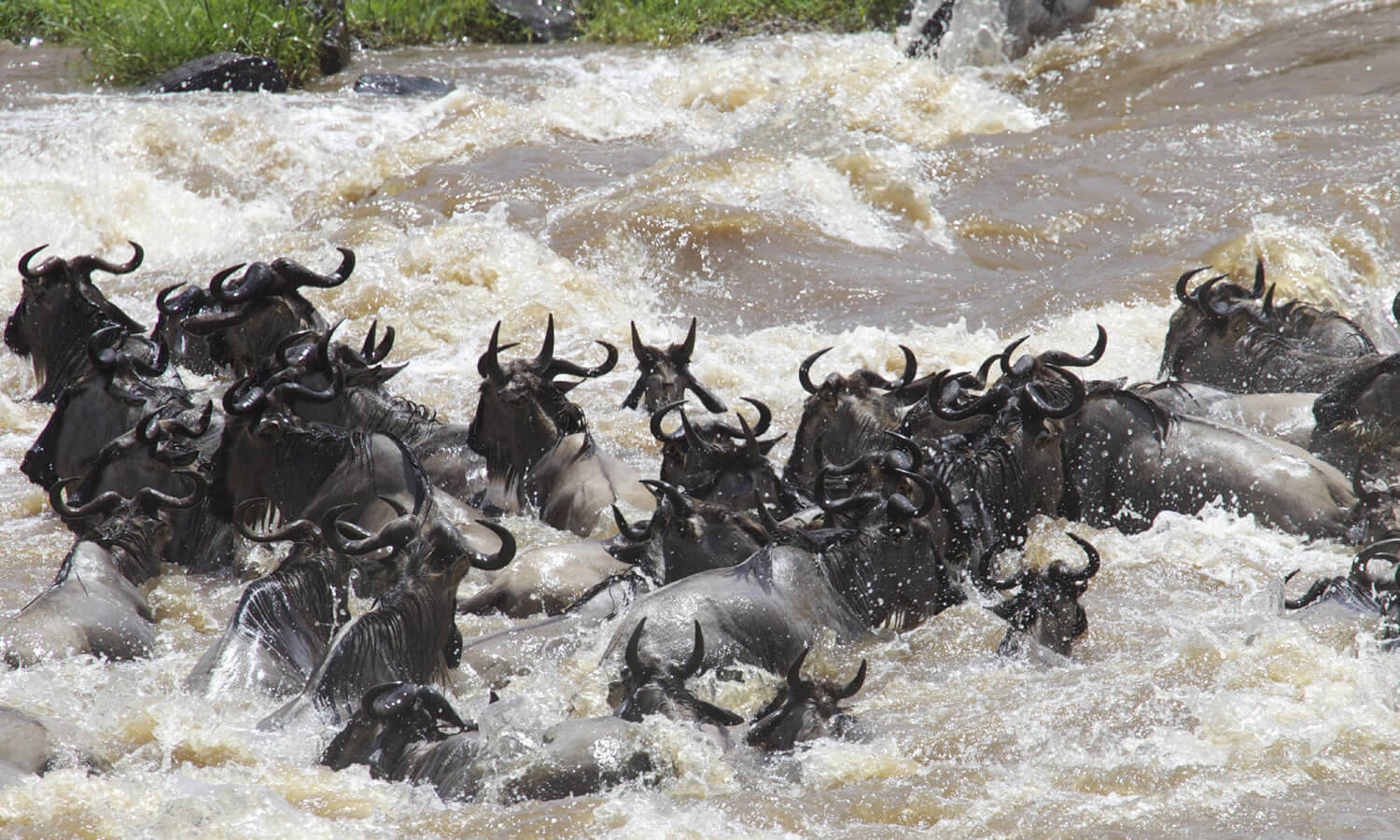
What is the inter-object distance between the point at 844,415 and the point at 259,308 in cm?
333

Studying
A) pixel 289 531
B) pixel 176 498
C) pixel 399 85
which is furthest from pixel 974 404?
pixel 399 85

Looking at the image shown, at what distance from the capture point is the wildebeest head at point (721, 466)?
695cm

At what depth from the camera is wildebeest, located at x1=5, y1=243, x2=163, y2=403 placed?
860 centimetres

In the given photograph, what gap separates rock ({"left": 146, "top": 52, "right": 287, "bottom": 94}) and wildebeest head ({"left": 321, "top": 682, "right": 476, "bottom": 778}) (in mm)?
17349

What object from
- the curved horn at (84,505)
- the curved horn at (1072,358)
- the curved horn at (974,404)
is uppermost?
the curved horn at (1072,358)

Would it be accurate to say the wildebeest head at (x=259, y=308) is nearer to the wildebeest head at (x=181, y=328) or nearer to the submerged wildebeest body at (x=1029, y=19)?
the wildebeest head at (x=181, y=328)

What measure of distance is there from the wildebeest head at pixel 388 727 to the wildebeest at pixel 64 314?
4.62 m

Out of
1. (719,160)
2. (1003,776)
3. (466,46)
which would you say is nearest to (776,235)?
→ (719,160)

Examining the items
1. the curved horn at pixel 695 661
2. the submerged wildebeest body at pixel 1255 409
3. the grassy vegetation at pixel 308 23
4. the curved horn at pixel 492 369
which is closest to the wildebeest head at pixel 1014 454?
the submerged wildebeest body at pixel 1255 409

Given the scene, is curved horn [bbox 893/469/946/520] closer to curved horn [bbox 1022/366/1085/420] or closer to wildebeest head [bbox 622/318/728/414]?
curved horn [bbox 1022/366/1085/420]

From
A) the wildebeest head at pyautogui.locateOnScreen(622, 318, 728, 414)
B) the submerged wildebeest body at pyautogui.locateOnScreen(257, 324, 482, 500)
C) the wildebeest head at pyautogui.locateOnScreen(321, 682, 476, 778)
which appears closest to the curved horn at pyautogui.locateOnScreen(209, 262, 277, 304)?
the submerged wildebeest body at pyautogui.locateOnScreen(257, 324, 482, 500)

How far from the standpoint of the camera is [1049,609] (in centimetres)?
586

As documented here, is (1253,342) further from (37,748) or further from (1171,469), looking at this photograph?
(37,748)

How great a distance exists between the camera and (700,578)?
581cm
